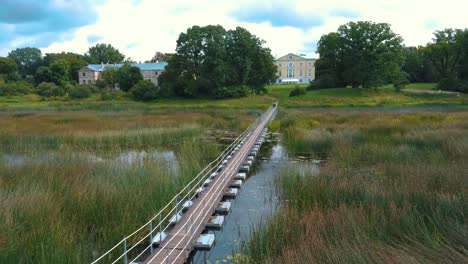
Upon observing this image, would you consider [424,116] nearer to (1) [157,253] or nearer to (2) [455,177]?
(2) [455,177]

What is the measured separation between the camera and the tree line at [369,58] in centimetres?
6550

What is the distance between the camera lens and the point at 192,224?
730 cm

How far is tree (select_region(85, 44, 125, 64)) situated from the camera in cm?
13350

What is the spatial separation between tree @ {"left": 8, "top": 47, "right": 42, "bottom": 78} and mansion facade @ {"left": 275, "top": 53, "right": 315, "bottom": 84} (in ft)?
236

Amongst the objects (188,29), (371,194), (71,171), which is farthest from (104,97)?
(371,194)

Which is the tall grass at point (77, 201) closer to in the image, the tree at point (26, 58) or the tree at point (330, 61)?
the tree at point (330, 61)

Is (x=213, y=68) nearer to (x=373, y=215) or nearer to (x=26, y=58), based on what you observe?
(x=373, y=215)

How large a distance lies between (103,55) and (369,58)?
97.4 metres

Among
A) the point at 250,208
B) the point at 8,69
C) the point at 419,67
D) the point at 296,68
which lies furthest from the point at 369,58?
the point at 8,69

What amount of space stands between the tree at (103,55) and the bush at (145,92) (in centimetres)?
7716

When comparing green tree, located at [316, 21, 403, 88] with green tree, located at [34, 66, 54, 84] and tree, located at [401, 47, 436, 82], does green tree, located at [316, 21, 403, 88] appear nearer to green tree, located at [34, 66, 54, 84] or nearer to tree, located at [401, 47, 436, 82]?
tree, located at [401, 47, 436, 82]

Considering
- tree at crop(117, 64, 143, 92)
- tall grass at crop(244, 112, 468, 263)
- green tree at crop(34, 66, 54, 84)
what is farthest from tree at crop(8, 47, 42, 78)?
tall grass at crop(244, 112, 468, 263)

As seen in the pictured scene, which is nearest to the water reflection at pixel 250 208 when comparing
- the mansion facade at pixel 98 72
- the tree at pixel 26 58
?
the mansion facade at pixel 98 72

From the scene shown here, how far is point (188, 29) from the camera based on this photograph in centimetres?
6569
